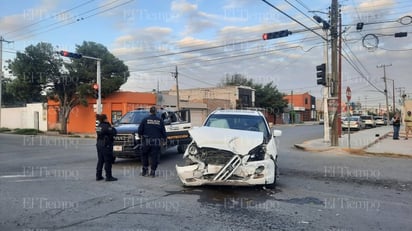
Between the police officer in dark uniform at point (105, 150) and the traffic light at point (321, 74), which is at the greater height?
the traffic light at point (321, 74)

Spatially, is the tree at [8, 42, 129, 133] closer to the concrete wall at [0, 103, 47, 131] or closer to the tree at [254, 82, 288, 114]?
the concrete wall at [0, 103, 47, 131]

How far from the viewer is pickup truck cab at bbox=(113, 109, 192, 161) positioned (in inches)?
464

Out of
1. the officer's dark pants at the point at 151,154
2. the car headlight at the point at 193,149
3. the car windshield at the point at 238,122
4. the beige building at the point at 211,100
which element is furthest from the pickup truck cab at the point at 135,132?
the beige building at the point at 211,100

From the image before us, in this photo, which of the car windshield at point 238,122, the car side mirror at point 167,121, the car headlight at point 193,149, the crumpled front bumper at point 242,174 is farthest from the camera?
the car side mirror at point 167,121

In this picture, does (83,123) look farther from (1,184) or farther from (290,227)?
(290,227)

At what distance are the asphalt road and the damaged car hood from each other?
0.92 m

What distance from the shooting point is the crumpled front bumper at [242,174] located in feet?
24.8

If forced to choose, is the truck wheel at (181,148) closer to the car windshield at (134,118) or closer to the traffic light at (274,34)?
the car windshield at (134,118)

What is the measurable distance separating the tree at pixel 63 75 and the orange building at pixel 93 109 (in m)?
1.36

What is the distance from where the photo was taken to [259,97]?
225 ft

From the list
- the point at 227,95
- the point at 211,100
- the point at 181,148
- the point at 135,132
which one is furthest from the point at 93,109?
the point at 227,95

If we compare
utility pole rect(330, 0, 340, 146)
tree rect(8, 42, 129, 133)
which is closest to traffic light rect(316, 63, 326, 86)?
utility pole rect(330, 0, 340, 146)

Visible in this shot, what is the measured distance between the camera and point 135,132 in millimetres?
11836

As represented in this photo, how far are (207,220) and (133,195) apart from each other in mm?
Answer: 2316
